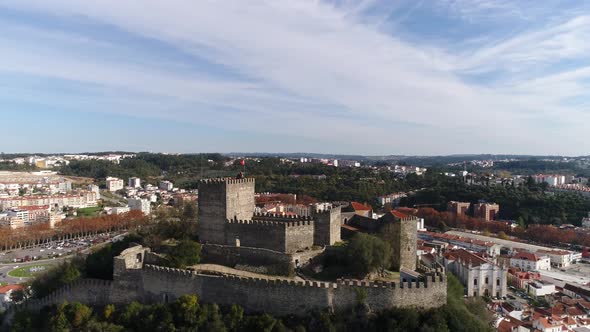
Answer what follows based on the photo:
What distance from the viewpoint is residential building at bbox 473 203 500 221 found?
7625 cm

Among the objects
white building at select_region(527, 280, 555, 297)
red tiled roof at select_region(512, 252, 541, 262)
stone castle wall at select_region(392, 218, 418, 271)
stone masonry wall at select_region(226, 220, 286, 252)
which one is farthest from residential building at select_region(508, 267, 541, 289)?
stone masonry wall at select_region(226, 220, 286, 252)

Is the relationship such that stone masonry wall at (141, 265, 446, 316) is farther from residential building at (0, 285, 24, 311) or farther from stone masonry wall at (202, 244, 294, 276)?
residential building at (0, 285, 24, 311)

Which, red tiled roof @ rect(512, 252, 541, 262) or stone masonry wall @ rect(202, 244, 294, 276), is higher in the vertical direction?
stone masonry wall @ rect(202, 244, 294, 276)

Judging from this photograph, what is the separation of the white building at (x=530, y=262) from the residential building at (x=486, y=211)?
24.4 meters

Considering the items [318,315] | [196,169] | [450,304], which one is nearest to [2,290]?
[318,315]

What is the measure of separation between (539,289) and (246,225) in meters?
31.4

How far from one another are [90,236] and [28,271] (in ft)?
69.3

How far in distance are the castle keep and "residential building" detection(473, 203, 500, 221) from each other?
197ft

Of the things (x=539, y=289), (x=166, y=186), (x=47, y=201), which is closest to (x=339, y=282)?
(x=539, y=289)

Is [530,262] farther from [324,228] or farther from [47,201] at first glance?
[47,201]

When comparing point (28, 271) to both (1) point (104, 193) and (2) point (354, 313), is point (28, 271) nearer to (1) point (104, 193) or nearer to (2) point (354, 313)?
(2) point (354, 313)

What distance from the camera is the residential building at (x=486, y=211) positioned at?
76.2 meters

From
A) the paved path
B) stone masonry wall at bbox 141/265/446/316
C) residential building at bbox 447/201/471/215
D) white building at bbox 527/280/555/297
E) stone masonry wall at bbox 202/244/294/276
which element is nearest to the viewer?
stone masonry wall at bbox 141/265/446/316

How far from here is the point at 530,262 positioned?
1960 inches
